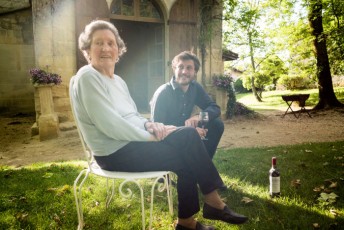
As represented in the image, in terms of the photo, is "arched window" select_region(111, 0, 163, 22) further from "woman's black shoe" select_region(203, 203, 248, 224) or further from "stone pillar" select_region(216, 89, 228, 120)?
"woman's black shoe" select_region(203, 203, 248, 224)

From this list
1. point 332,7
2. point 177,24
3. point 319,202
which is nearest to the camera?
point 319,202

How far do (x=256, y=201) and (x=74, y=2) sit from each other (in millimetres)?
6088

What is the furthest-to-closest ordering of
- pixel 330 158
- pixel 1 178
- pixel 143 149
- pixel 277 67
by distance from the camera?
pixel 277 67 < pixel 330 158 < pixel 1 178 < pixel 143 149

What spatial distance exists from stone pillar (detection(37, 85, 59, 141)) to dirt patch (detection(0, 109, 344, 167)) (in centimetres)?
19

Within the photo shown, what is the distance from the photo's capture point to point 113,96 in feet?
6.95

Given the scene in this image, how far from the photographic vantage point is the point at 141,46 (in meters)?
9.79

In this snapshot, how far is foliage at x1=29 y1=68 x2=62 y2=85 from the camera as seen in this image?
6.11m

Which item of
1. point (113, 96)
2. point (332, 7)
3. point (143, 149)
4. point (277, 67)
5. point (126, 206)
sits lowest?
point (126, 206)

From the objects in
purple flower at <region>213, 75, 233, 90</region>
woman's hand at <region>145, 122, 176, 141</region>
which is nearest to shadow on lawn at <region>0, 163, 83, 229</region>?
woman's hand at <region>145, 122, 176, 141</region>

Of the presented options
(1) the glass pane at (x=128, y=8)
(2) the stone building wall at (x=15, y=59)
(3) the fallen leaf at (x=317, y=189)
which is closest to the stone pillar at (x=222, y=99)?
(1) the glass pane at (x=128, y=8)

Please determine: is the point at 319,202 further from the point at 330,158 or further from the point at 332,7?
the point at 332,7

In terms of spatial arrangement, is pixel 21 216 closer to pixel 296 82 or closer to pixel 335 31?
pixel 335 31

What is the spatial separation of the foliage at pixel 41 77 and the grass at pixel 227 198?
2582mm

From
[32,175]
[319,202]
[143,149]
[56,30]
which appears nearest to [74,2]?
[56,30]
